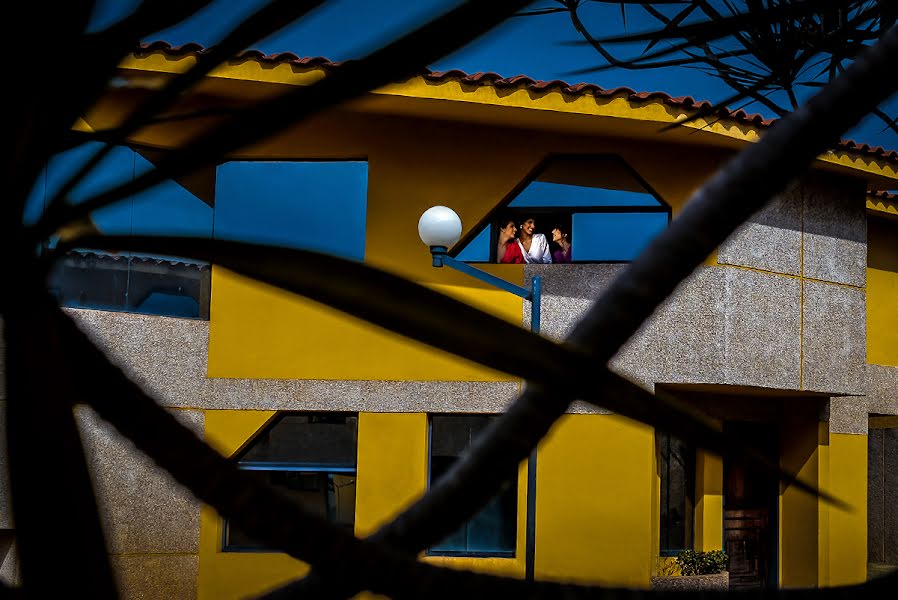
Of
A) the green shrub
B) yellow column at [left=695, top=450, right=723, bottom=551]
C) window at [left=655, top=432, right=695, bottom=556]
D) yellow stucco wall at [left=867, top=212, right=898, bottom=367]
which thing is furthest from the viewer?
yellow stucco wall at [left=867, top=212, right=898, bottom=367]

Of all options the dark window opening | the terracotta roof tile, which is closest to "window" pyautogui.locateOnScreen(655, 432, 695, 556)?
the terracotta roof tile

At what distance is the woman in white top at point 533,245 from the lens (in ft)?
35.9

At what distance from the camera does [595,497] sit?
A: 10766 millimetres

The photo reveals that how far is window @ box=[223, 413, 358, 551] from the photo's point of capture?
10898mm

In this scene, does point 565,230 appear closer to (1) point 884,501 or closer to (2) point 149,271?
(2) point 149,271

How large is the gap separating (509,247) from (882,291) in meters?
5.89

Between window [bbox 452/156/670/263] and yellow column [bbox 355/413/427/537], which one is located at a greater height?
window [bbox 452/156/670/263]

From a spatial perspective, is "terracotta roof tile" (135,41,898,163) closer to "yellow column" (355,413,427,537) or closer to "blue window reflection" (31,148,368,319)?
"blue window reflection" (31,148,368,319)

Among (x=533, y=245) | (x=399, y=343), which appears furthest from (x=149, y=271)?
(x=533, y=245)

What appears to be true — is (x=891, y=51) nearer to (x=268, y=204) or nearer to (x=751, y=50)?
(x=751, y=50)

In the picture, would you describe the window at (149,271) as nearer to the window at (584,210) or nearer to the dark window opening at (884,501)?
the window at (584,210)

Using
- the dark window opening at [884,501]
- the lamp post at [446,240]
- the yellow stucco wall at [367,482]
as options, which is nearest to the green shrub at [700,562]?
the yellow stucco wall at [367,482]

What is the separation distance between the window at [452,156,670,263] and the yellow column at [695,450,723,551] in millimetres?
3379

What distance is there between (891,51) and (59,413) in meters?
0.55
